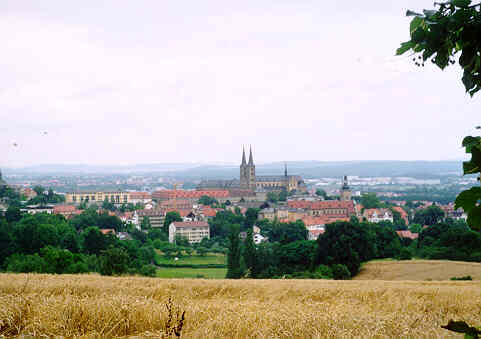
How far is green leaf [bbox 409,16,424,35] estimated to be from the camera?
1.79 metres

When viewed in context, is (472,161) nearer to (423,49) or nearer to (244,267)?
(423,49)

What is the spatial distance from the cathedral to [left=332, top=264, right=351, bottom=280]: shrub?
123017mm

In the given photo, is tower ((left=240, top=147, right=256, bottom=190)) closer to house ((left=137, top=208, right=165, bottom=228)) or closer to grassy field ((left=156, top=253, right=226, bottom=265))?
house ((left=137, top=208, right=165, bottom=228))

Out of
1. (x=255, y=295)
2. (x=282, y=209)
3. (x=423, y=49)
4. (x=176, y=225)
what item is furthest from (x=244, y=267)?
(x=282, y=209)

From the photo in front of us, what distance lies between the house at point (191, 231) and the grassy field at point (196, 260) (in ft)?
54.5

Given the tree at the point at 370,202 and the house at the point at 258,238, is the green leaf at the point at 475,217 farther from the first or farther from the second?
the tree at the point at 370,202

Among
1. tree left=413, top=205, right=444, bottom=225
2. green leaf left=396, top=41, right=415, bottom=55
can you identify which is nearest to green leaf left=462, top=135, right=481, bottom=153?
green leaf left=396, top=41, right=415, bottom=55

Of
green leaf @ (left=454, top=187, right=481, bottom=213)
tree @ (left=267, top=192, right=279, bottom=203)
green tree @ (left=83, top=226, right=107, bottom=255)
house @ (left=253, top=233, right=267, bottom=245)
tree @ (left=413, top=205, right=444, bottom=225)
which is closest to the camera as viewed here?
green leaf @ (left=454, top=187, right=481, bottom=213)

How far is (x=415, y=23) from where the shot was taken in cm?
179

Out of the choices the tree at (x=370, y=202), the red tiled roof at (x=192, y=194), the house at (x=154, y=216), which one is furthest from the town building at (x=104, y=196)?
the tree at (x=370, y=202)

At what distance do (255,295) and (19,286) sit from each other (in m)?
3.26

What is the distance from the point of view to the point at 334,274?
104 ft

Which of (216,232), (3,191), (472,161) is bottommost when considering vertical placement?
(216,232)

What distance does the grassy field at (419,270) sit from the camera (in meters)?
27.3
